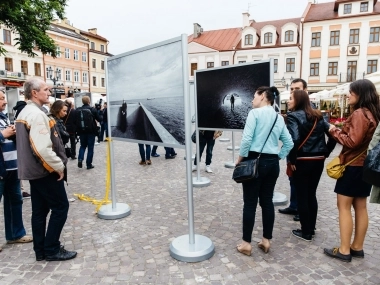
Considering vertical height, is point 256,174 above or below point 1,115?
below

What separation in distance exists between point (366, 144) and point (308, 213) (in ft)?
3.77

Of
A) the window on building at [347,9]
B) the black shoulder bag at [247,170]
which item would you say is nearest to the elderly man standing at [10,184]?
the black shoulder bag at [247,170]

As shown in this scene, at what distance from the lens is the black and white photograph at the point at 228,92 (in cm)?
491

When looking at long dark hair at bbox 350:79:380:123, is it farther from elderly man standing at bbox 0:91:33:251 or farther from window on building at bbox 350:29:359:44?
window on building at bbox 350:29:359:44

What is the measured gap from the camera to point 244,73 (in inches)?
199

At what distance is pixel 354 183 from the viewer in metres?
3.03

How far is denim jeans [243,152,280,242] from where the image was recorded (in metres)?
3.15

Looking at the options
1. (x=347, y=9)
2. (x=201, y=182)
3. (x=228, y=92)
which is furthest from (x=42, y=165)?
(x=347, y=9)

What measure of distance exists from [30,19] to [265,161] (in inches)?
613

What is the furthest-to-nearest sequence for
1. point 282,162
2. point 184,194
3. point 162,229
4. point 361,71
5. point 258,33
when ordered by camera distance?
point 258,33 < point 361,71 < point 282,162 < point 184,194 < point 162,229

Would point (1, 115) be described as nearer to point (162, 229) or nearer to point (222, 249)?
point (162, 229)

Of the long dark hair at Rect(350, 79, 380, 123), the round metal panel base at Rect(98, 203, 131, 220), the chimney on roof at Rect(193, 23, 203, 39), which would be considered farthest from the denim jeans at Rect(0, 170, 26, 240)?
the chimney on roof at Rect(193, 23, 203, 39)

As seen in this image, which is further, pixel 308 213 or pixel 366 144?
pixel 308 213

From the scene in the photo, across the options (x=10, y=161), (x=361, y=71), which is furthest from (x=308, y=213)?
(x=361, y=71)
